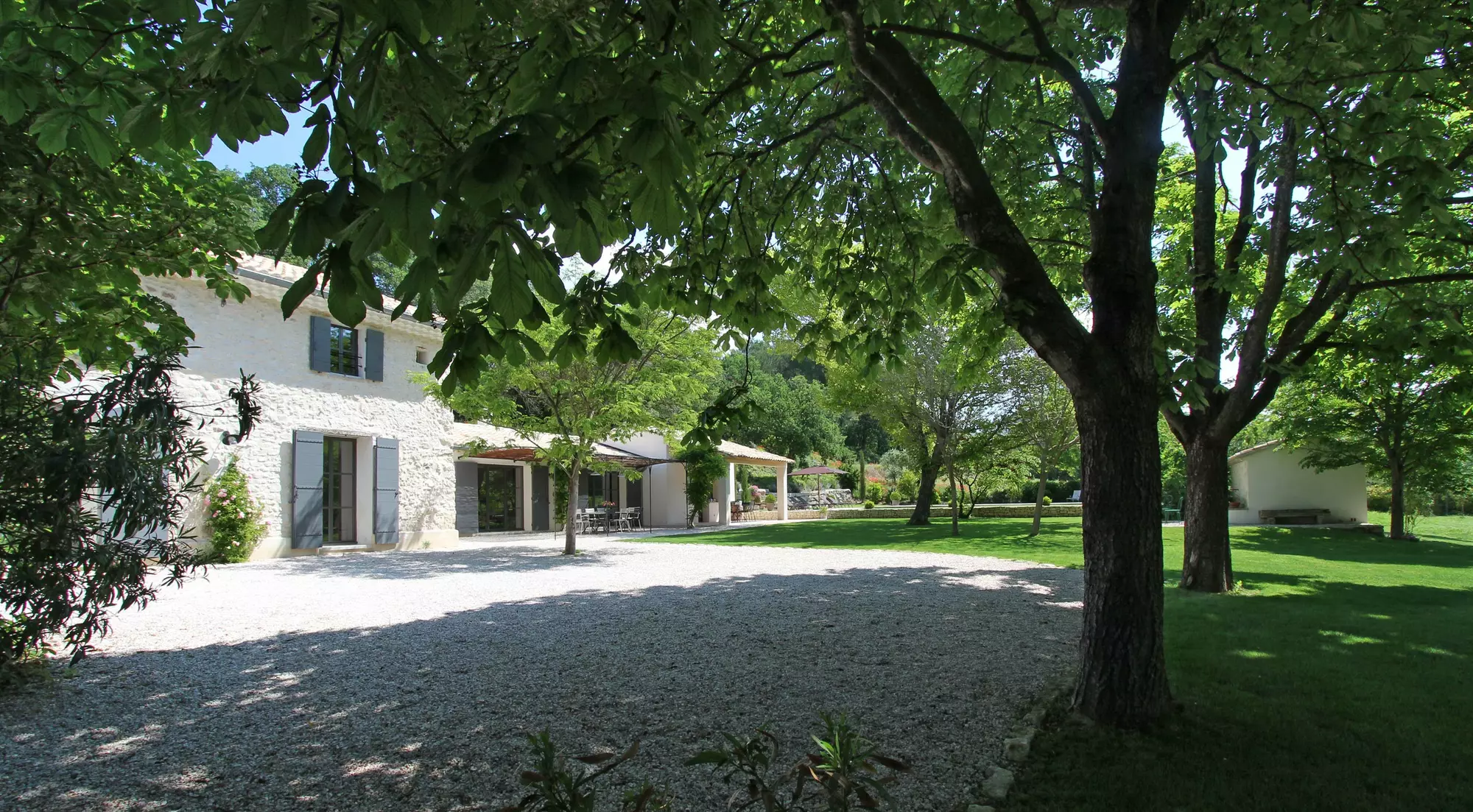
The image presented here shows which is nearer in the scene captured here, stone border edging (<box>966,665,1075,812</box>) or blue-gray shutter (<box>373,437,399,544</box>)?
stone border edging (<box>966,665,1075,812</box>)

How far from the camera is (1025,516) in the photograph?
27516mm

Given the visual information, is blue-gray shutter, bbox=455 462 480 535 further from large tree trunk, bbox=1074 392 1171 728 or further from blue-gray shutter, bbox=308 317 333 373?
large tree trunk, bbox=1074 392 1171 728

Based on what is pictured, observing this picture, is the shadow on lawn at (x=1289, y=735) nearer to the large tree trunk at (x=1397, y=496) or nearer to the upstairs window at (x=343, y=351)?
the upstairs window at (x=343, y=351)

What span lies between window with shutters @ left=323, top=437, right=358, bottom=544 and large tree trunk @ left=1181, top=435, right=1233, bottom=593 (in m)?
15.4

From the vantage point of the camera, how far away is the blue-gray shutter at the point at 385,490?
51.4ft

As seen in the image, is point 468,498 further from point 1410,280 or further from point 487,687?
point 1410,280

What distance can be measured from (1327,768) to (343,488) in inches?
656

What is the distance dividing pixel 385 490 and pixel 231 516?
3347 millimetres

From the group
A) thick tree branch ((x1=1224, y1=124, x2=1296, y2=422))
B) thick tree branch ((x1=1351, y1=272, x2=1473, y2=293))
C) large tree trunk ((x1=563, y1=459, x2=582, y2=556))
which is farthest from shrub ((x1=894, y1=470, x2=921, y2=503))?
thick tree branch ((x1=1351, y1=272, x2=1473, y2=293))

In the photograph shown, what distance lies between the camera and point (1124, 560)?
13.1 ft

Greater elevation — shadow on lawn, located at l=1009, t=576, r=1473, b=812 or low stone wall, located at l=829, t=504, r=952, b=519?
shadow on lawn, located at l=1009, t=576, r=1473, b=812

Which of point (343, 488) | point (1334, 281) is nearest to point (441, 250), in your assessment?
point (1334, 281)

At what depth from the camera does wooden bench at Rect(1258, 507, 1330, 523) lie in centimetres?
2430

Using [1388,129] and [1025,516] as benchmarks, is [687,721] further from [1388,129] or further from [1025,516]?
[1025,516]
